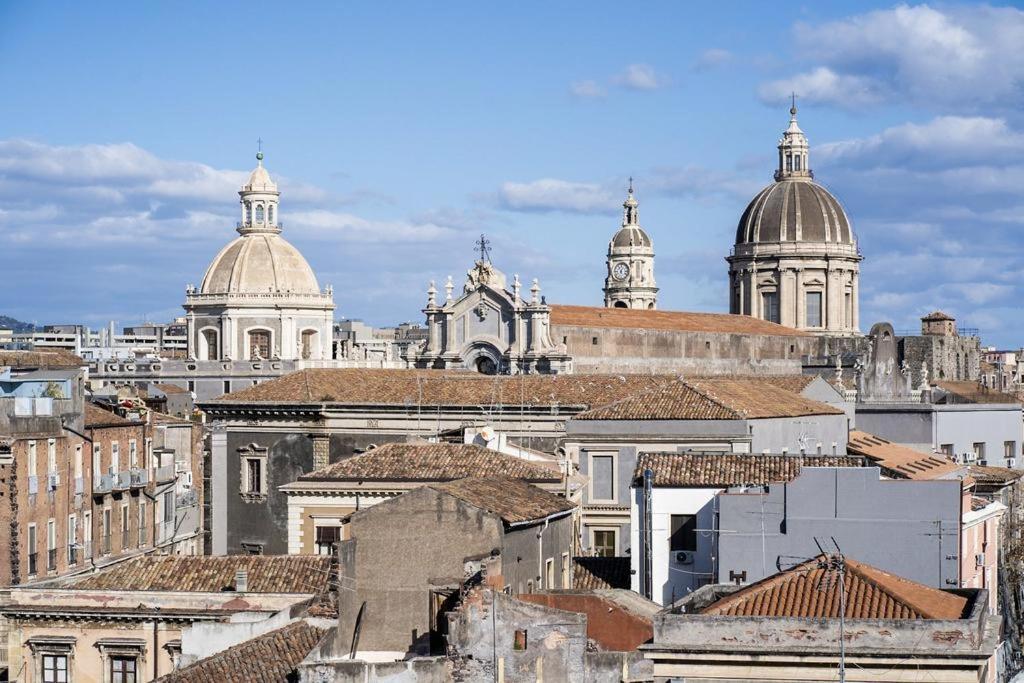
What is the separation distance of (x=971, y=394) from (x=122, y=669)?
52660mm

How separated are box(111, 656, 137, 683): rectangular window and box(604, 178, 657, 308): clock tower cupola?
306ft

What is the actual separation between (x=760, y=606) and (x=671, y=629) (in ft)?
4.52

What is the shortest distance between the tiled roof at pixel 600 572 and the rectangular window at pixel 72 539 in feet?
55.9

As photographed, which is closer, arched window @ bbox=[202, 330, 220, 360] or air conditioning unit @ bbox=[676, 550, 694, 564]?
air conditioning unit @ bbox=[676, 550, 694, 564]

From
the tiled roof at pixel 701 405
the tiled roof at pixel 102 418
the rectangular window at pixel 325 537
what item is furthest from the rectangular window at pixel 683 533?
the tiled roof at pixel 102 418

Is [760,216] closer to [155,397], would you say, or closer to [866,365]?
[866,365]

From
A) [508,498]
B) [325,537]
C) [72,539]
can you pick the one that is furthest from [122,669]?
[72,539]

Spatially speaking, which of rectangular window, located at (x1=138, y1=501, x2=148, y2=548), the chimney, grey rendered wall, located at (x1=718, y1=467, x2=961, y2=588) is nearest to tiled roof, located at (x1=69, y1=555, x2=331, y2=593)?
the chimney

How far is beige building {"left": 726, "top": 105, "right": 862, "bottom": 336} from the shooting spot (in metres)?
108

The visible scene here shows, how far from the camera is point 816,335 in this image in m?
101

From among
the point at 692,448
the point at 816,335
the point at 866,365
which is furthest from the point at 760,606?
the point at 816,335

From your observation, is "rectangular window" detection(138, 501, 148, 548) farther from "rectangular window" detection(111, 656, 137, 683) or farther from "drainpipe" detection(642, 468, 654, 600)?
"drainpipe" detection(642, 468, 654, 600)

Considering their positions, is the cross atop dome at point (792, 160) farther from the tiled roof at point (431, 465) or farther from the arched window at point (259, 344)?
the tiled roof at point (431, 465)

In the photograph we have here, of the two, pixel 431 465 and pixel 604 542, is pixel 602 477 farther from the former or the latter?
pixel 431 465
